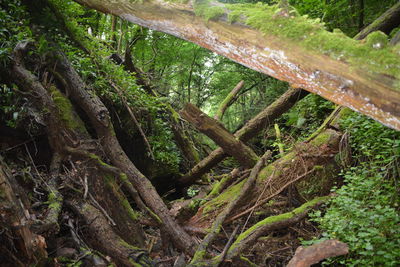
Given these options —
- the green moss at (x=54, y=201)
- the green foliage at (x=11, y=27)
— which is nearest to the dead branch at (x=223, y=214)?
the green moss at (x=54, y=201)

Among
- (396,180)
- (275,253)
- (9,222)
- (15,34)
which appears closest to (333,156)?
(396,180)

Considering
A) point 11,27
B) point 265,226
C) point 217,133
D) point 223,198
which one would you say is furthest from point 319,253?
point 11,27

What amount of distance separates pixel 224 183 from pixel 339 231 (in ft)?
9.24

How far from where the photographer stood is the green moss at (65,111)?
424 cm

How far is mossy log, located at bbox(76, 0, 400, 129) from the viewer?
5.94 ft

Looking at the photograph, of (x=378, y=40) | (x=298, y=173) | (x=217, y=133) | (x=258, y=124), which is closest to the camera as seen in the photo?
(x=378, y=40)

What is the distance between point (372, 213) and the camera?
306 cm

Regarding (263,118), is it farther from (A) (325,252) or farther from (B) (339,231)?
(A) (325,252)

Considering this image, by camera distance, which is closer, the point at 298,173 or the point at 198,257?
the point at 198,257

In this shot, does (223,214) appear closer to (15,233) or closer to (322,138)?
(322,138)

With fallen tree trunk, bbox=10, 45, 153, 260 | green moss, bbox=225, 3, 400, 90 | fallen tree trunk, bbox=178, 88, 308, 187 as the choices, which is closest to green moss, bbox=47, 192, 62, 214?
fallen tree trunk, bbox=10, 45, 153, 260

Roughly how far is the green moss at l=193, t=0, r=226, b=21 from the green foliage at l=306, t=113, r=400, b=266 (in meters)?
2.51

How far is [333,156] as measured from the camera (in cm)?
501

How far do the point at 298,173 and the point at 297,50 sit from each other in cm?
342
